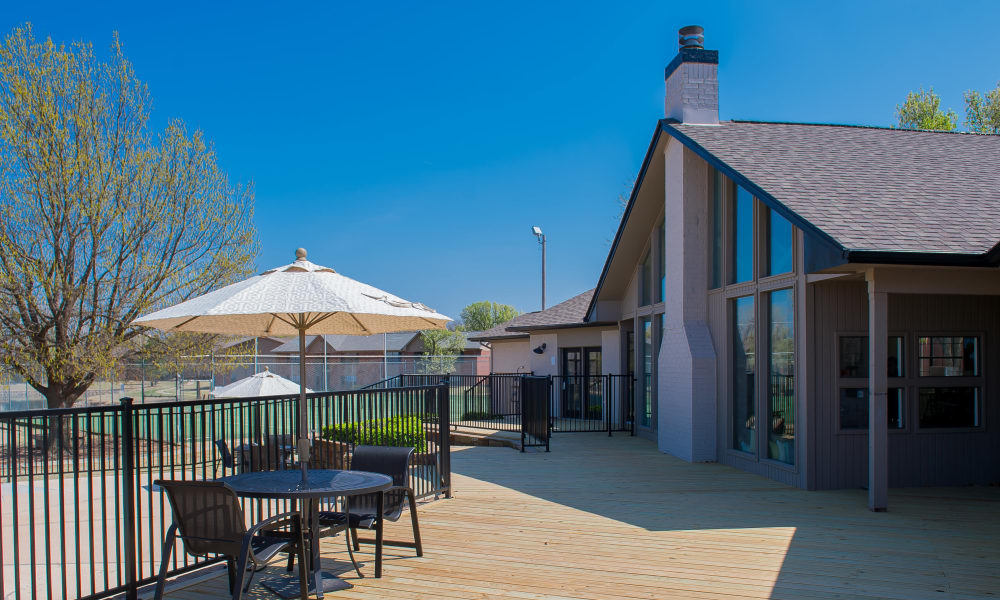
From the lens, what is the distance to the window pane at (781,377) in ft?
30.3

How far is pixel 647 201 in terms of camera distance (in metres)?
13.8

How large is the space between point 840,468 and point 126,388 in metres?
19.1

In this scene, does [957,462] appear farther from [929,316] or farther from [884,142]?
[884,142]

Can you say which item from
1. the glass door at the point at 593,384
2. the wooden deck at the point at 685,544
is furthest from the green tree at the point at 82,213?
the wooden deck at the point at 685,544

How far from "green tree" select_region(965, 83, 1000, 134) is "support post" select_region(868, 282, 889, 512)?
28309 millimetres

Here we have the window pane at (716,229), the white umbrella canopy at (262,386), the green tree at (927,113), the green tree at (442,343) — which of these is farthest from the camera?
the green tree at (442,343)

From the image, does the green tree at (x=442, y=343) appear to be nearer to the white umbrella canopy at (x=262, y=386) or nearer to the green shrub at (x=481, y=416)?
the green shrub at (x=481, y=416)

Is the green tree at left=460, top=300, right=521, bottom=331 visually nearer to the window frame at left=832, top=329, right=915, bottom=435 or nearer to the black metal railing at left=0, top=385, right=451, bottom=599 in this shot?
the black metal railing at left=0, top=385, right=451, bottom=599

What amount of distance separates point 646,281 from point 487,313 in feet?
159

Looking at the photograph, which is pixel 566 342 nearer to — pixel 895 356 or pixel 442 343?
pixel 895 356

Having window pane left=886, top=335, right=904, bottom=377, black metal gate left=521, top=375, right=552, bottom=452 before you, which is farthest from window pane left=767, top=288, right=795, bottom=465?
black metal gate left=521, top=375, right=552, bottom=452

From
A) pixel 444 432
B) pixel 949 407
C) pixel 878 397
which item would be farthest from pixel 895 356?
pixel 444 432

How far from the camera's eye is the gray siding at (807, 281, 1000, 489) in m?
8.80

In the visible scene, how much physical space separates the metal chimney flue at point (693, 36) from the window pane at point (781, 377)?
493 cm
